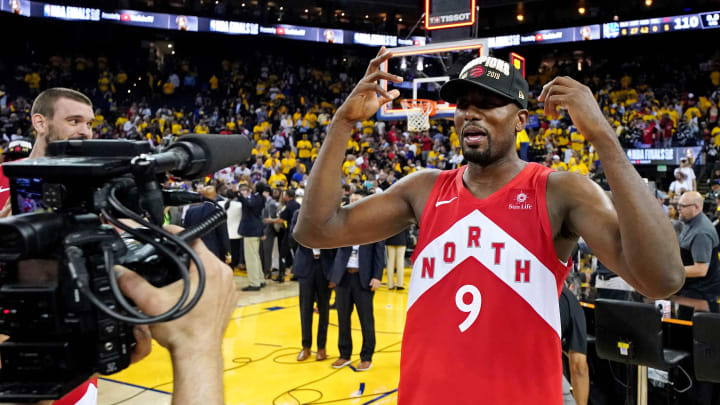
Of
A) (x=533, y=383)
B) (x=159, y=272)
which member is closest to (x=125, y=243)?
(x=159, y=272)

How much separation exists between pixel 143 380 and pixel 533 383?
5.48 meters

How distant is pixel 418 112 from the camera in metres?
9.93

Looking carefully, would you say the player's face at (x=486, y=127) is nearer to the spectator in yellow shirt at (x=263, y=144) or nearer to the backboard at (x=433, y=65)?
the backboard at (x=433, y=65)

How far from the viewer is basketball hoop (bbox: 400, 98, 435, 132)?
984 cm

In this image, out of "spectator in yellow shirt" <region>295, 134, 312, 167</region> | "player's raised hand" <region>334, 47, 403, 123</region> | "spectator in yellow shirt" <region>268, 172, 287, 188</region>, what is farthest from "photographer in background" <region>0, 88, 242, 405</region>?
"spectator in yellow shirt" <region>295, 134, 312, 167</region>

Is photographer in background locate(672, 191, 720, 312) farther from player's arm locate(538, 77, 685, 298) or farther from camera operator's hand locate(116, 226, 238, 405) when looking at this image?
camera operator's hand locate(116, 226, 238, 405)

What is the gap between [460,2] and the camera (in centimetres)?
998

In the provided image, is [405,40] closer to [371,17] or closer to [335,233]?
[371,17]

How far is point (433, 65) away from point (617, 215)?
8640mm

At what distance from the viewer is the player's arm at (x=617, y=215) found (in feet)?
6.19

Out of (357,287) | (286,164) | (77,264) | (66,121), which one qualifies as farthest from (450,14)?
(286,164)

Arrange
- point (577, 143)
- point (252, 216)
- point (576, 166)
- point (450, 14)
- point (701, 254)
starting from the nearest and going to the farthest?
point (701, 254), point (450, 14), point (252, 216), point (576, 166), point (577, 143)

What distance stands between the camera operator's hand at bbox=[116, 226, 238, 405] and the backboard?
801 cm

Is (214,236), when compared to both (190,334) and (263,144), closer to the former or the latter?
(190,334)
